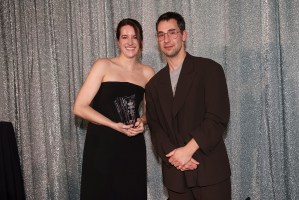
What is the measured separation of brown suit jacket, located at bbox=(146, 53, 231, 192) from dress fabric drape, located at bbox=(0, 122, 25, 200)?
1.58 m

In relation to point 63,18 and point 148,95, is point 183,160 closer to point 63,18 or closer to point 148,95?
point 148,95

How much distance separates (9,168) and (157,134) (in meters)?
1.62

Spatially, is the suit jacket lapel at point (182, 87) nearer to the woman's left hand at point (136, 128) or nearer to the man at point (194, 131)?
the man at point (194, 131)

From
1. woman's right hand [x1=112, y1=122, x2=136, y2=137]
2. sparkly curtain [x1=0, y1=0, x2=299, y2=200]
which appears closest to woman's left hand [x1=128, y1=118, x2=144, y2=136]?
woman's right hand [x1=112, y1=122, x2=136, y2=137]

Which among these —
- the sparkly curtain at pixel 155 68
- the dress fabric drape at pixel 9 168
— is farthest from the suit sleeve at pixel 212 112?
the dress fabric drape at pixel 9 168

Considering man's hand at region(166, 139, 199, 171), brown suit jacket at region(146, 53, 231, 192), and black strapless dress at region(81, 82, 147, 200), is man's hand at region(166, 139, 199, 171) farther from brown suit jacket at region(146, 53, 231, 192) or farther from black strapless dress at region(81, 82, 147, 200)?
black strapless dress at region(81, 82, 147, 200)

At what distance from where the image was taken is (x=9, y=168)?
3098 mm

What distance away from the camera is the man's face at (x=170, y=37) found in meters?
2.17

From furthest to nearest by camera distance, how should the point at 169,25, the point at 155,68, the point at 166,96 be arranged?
the point at 155,68 < the point at 169,25 < the point at 166,96

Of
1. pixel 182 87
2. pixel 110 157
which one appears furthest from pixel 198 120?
pixel 110 157

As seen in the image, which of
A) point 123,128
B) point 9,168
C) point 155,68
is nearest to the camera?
point 123,128

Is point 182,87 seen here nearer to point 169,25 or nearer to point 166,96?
point 166,96

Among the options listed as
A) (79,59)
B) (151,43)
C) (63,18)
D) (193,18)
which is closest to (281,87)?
(193,18)

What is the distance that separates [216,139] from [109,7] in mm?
1936
